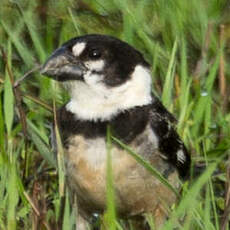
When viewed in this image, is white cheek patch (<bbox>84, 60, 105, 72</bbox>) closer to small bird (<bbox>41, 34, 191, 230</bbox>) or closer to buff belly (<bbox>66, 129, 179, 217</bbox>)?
small bird (<bbox>41, 34, 191, 230</bbox>)

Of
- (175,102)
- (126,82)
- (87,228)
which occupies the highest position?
(126,82)

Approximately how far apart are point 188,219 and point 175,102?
1.64 metres

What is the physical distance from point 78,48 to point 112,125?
13.4 inches

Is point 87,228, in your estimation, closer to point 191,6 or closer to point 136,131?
point 136,131

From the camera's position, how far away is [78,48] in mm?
4027

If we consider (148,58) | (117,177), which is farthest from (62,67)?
(148,58)

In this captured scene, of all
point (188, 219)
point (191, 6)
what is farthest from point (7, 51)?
point (188, 219)

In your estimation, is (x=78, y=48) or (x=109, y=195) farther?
(x=78, y=48)

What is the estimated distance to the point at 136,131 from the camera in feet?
13.0

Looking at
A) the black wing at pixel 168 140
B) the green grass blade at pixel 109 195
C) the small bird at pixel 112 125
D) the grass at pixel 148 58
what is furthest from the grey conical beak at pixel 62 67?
the green grass blade at pixel 109 195

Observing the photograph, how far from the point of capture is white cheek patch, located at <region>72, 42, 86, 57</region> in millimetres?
4023

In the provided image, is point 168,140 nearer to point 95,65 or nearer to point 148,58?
point 95,65

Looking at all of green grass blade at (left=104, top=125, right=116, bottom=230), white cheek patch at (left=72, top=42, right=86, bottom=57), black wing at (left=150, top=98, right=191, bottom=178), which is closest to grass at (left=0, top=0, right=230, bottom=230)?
black wing at (left=150, top=98, right=191, bottom=178)

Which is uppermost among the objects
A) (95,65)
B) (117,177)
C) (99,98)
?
(95,65)
